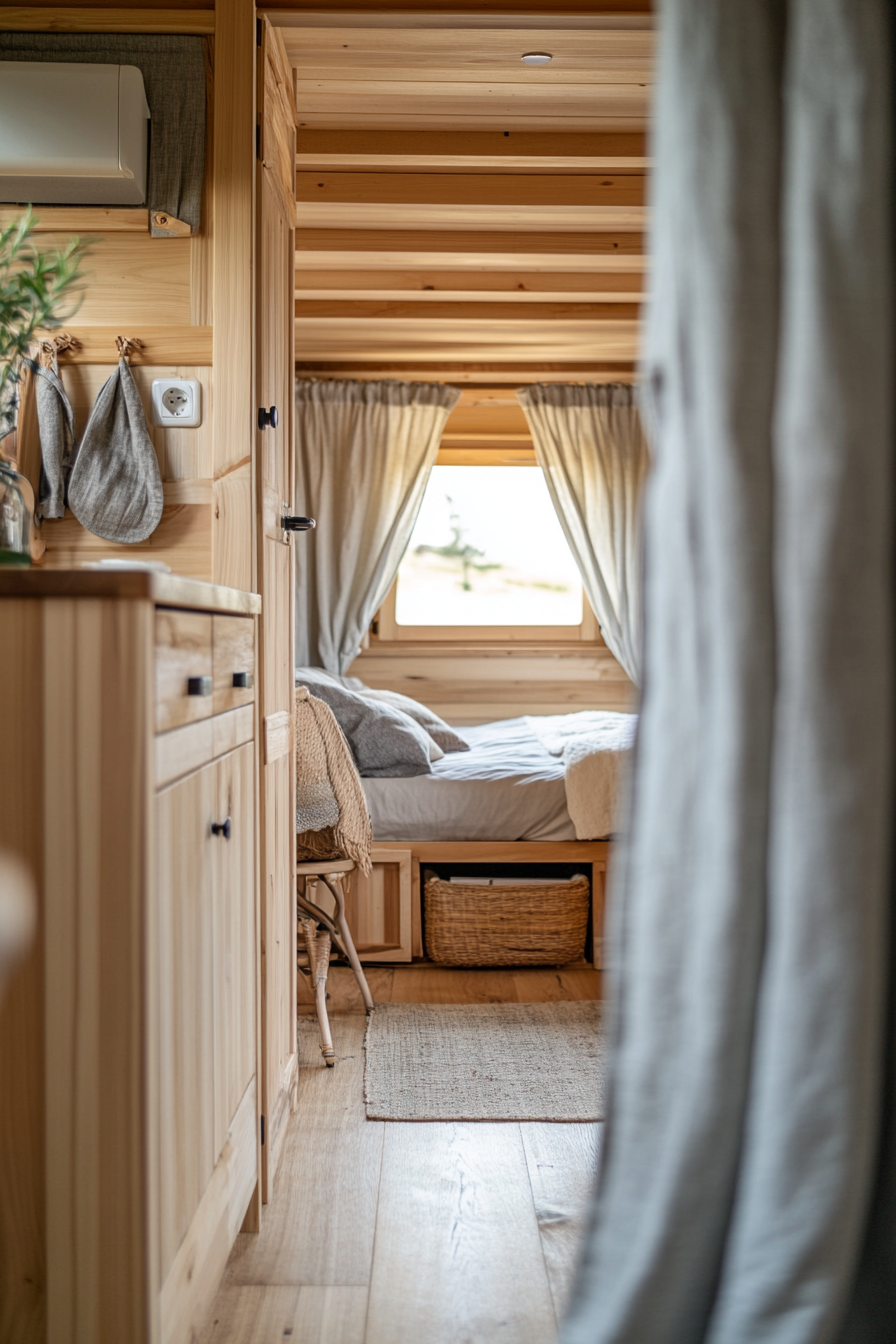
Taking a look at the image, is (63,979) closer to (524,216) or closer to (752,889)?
(752,889)

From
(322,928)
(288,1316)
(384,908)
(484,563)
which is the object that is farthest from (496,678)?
(288,1316)

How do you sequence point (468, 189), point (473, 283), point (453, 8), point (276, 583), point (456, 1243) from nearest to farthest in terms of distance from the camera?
point (456, 1243), point (453, 8), point (276, 583), point (468, 189), point (473, 283)

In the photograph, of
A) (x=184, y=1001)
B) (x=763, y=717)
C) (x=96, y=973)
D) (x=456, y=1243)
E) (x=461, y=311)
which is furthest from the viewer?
(x=461, y=311)

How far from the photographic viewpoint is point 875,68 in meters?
1.04

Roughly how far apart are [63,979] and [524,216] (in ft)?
10.3

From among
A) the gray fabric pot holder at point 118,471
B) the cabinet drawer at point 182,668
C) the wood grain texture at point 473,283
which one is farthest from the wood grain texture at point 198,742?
the wood grain texture at point 473,283

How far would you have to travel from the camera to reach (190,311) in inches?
78.7

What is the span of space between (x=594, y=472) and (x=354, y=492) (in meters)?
1.25

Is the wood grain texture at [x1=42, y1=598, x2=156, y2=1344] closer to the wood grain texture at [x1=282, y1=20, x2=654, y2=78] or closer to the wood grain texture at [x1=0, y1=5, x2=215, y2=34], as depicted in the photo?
the wood grain texture at [x1=0, y1=5, x2=215, y2=34]

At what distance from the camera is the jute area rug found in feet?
7.91

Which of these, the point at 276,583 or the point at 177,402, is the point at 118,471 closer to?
the point at 177,402

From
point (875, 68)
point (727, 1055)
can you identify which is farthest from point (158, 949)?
point (875, 68)

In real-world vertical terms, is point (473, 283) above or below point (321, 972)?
above

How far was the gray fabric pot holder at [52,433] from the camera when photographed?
192 centimetres
